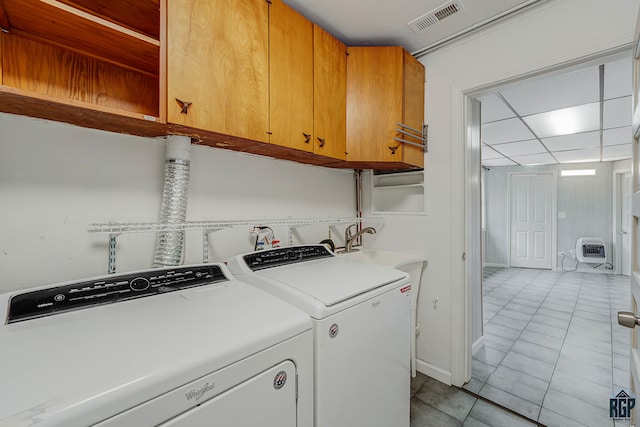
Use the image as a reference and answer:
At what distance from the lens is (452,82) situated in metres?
1.94

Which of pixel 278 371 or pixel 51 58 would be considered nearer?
pixel 278 371

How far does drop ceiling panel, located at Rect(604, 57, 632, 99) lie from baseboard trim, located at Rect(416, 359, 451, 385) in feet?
8.05

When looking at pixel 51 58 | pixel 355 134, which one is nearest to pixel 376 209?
pixel 355 134

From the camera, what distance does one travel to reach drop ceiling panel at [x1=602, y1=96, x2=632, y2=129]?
97.5 inches

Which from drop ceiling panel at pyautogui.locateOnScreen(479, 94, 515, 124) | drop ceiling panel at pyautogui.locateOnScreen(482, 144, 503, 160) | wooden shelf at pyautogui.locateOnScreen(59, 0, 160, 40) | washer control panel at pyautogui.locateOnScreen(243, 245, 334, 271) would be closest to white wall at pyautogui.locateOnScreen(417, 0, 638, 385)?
drop ceiling panel at pyautogui.locateOnScreen(479, 94, 515, 124)

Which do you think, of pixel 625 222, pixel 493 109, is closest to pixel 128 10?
pixel 493 109

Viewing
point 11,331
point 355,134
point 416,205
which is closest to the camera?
point 11,331

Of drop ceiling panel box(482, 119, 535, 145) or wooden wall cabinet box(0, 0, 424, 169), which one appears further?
drop ceiling panel box(482, 119, 535, 145)

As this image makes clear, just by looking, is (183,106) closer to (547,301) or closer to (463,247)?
(463,247)

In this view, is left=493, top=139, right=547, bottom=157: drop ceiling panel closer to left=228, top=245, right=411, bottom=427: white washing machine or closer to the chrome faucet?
the chrome faucet

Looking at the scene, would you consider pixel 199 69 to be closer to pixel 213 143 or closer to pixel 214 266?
pixel 213 143

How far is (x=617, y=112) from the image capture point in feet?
8.93

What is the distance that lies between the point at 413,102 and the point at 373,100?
0.34m

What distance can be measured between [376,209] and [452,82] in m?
1.14
